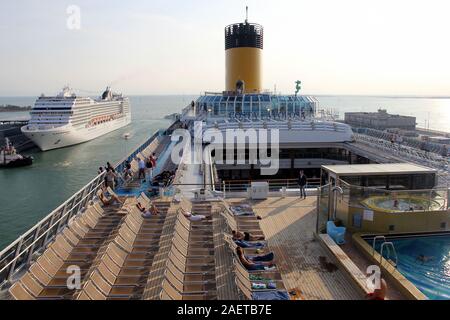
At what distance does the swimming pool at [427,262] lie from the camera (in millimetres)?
6820

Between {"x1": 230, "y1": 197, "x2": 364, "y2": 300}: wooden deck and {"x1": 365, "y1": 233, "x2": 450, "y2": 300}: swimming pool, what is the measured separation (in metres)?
1.30

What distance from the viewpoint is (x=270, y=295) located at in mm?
6113

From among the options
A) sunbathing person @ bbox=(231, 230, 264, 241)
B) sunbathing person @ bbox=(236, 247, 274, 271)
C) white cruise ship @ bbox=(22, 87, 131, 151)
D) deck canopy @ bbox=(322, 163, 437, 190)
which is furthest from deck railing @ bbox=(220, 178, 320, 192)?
white cruise ship @ bbox=(22, 87, 131, 151)

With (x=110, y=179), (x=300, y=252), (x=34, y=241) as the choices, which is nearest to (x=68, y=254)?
(x=34, y=241)

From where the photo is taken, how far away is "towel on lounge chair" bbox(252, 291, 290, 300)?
602 centimetres

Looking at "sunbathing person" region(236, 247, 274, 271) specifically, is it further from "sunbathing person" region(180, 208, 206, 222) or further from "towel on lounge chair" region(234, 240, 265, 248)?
"sunbathing person" region(180, 208, 206, 222)

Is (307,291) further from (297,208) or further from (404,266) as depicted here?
(297,208)

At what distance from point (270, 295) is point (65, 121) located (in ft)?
158

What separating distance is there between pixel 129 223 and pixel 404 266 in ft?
19.3

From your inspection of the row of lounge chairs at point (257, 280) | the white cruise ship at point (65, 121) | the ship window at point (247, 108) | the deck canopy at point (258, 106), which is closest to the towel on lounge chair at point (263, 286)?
→ the row of lounge chairs at point (257, 280)

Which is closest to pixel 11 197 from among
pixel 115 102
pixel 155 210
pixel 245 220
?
pixel 155 210
